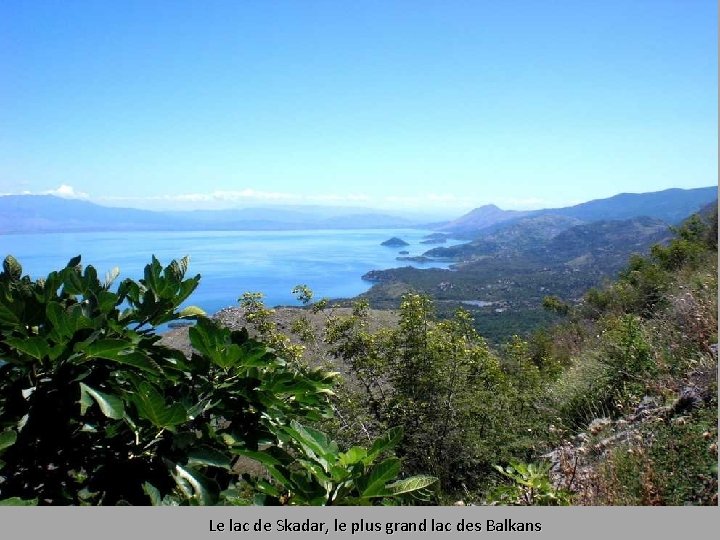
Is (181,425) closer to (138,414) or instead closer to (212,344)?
(138,414)

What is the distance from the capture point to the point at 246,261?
8300cm

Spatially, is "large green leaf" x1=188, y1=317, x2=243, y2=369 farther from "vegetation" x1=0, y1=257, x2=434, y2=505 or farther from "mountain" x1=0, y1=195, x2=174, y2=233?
"mountain" x1=0, y1=195, x2=174, y2=233

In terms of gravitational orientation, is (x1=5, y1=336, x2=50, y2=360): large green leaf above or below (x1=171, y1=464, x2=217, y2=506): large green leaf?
above

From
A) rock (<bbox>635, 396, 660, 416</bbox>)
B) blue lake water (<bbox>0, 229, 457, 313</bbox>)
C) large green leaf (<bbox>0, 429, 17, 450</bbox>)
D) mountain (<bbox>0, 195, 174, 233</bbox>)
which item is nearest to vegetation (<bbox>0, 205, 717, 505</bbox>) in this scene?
large green leaf (<bbox>0, 429, 17, 450</bbox>)

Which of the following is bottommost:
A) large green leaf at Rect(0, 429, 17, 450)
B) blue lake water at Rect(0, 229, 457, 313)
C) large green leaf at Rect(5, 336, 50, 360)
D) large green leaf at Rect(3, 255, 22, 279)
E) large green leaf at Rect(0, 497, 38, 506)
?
blue lake water at Rect(0, 229, 457, 313)

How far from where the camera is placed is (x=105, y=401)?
135 cm

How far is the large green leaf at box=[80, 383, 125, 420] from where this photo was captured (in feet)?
4.34

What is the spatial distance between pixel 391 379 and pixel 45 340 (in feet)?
21.4

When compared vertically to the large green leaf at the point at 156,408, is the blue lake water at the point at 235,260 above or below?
below

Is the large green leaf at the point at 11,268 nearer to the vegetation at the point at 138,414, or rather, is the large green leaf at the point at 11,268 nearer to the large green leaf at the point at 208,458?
the vegetation at the point at 138,414

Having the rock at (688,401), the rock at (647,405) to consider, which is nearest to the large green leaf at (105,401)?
the rock at (688,401)

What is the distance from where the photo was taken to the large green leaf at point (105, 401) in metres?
1.32
